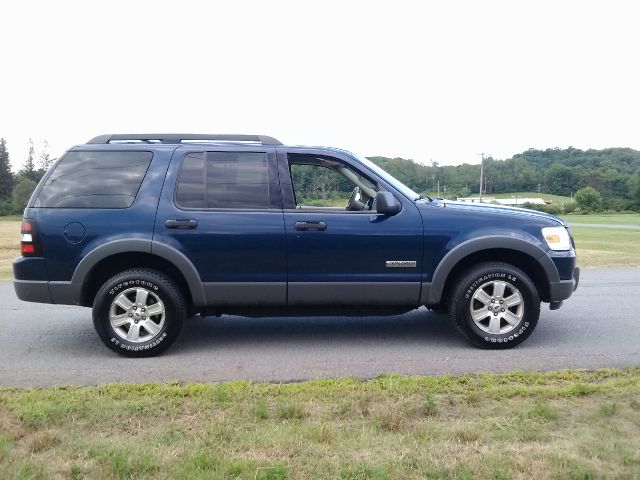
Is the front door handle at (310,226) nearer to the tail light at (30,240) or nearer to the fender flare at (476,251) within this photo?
the fender flare at (476,251)

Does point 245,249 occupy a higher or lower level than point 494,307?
higher

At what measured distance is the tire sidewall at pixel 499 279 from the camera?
216 inches

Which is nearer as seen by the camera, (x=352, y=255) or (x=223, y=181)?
(x=352, y=255)

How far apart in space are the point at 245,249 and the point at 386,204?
1304 millimetres

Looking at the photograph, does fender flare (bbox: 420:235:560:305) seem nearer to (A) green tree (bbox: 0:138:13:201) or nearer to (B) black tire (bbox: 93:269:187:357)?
(B) black tire (bbox: 93:269:187:357)

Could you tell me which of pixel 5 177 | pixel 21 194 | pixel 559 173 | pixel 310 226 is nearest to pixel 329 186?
pixel 310 226

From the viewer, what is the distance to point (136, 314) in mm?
5410

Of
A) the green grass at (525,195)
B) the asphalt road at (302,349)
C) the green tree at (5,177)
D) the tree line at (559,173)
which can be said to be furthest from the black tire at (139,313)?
the green tree at (5,177)

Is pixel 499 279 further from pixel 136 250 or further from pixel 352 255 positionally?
pixel 136 250

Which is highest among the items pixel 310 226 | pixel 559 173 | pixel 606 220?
pixel 559 173

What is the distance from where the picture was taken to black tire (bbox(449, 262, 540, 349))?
548 centimetres

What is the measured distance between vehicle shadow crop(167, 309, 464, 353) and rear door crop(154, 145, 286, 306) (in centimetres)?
63

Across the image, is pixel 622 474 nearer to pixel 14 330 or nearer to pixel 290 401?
pixel 290 401

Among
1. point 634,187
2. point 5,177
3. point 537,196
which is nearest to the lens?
point 537,196
